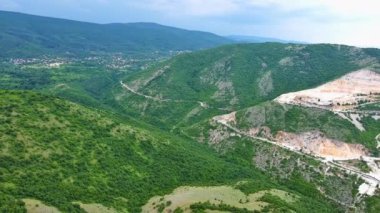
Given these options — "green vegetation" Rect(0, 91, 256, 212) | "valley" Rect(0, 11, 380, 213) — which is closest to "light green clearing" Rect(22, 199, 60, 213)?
"valley" Rect(0, 11, 380, 213)

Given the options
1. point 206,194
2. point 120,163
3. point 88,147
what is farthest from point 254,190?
point 88,147

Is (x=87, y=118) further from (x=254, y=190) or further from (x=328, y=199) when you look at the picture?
(x=328, y=199)

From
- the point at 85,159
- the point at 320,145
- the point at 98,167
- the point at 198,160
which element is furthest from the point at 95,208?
the point at 320,145

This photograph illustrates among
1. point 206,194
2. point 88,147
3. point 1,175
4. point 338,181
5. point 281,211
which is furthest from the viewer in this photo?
point 338,181

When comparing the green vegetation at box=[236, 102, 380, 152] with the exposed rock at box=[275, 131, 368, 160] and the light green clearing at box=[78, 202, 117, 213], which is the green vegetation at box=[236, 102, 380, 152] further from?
the light green clearing at box=[78, 202, 117, 213]

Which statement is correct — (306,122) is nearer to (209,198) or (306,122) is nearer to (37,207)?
(209,198)
